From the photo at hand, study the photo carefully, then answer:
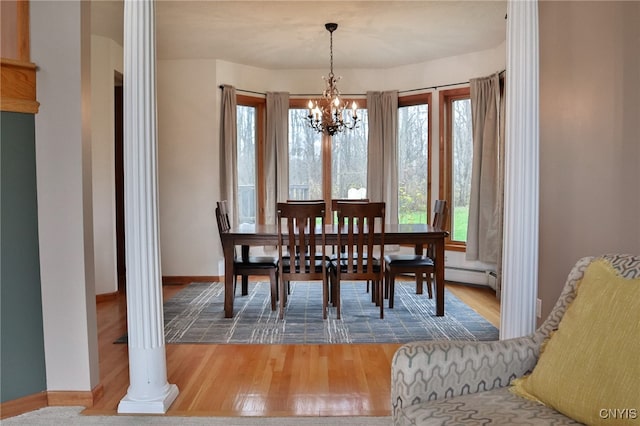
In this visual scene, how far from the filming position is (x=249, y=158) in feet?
20.0

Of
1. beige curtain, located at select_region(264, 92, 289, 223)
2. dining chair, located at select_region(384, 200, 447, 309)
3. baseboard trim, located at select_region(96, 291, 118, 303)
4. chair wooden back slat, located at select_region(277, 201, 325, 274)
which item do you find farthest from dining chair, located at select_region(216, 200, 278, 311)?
beige curtain, located at select_region(264, 92, 289, 223)

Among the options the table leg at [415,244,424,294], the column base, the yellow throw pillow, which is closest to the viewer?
the yellow throw pillow

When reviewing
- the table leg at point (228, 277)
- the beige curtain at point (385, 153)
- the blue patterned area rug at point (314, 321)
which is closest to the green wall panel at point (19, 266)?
the blue patterned area rug at point (314, 321)

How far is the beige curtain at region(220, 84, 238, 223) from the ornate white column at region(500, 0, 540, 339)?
13.2 feet

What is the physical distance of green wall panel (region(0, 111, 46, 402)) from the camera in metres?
2.15

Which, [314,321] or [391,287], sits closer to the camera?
[314,321]

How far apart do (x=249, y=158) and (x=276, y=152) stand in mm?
409

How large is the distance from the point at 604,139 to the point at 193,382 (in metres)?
2.57

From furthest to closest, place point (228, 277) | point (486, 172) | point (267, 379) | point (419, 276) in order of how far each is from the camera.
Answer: point (486, 172) < point (419, 276) < point (228, 277) < point (267, 379)

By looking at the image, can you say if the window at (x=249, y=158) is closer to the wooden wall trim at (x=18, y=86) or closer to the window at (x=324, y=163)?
the window at (x=324, y=163)

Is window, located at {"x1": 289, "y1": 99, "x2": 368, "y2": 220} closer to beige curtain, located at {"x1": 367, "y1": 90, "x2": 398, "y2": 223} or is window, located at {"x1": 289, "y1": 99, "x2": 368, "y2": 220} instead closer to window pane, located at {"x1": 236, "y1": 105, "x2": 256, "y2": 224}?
beige curtain, located at {"x1": 367, "y1": 90, "x2": 398, "y2": 223}

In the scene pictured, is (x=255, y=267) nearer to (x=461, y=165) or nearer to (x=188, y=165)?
(x=188, y=165)

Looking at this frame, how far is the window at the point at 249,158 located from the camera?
6.02m

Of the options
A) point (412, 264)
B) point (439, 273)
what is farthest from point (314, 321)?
point (439, 273)
